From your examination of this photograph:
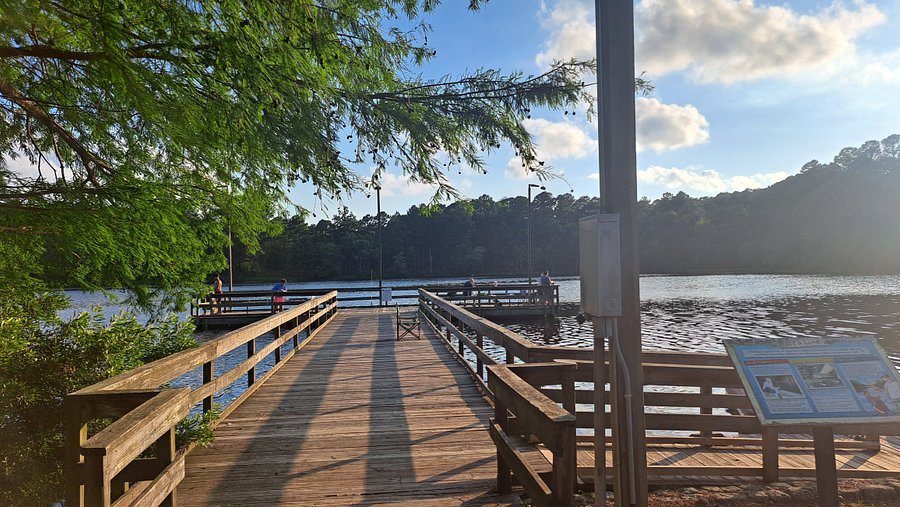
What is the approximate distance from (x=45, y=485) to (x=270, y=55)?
12.2 ft

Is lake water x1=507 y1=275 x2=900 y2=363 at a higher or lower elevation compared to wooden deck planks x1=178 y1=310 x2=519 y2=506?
lower

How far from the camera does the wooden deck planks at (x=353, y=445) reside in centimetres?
374

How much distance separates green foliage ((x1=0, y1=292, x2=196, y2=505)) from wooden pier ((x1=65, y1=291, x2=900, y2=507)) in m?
0.36

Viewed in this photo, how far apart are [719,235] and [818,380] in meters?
122

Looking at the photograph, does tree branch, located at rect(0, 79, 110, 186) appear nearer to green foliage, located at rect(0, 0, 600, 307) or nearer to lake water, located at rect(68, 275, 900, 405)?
green foliage, located at rect(0, 0, 600, 307)

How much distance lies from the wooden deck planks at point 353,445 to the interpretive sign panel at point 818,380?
1.60 meters

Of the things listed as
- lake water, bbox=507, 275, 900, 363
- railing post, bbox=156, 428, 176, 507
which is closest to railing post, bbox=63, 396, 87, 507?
railing post, bbox=156, 428, 176, 507

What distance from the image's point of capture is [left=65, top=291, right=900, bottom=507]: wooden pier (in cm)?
248

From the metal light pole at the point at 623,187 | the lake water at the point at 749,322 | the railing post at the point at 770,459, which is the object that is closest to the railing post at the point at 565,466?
the metal light pole at the point at 623,187

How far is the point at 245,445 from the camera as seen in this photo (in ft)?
15.9

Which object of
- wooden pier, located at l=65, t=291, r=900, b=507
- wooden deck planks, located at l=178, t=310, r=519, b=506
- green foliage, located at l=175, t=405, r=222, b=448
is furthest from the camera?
green foliage, located at l=175, t=405, r=222, b=448

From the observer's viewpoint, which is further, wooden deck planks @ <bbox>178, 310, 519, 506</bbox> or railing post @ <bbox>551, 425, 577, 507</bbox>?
wooden deck planks @ <bbox>178, 310, 519, 506</bbox>

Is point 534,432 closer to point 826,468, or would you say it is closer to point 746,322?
point 826,468

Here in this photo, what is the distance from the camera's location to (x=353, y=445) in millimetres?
4809
